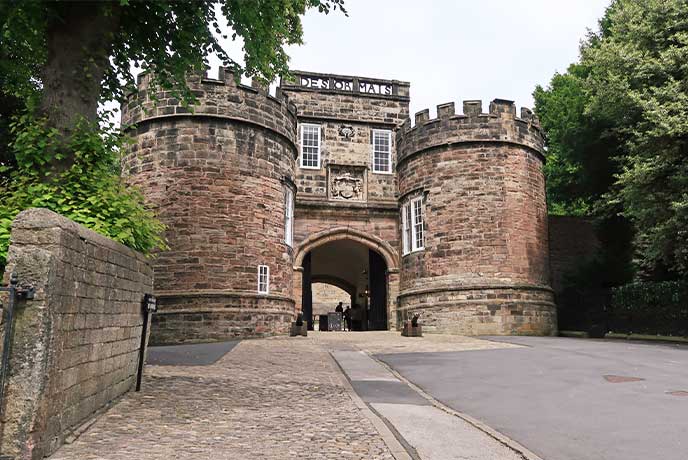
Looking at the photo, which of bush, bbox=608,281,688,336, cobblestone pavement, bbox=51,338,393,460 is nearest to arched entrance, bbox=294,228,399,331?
bush, bbox=608,281,688,336

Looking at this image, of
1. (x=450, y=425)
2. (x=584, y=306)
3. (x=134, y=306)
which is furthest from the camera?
(x=584, y=306)

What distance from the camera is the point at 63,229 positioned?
517cm

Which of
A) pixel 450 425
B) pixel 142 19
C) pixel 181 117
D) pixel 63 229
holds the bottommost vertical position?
pixel 450 425

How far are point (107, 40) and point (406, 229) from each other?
49.5 ft

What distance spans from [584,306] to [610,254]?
12.7 feet

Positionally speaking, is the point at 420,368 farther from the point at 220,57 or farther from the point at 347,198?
the point at 347,198

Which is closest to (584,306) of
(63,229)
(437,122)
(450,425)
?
(437,122)

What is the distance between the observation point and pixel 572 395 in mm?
8156

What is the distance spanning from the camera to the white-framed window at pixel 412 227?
2150 cm

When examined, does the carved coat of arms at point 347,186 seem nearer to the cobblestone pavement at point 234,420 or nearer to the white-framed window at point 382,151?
the white-framed window at point 382,151

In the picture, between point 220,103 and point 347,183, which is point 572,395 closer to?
point 220,103

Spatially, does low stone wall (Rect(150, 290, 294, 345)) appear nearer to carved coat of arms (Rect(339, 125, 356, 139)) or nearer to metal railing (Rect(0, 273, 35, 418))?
carved coat of arms (Rect(339, 125, 356, 139))

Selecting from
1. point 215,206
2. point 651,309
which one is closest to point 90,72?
point 215,206

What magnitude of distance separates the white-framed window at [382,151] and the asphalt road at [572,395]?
1180 cm
